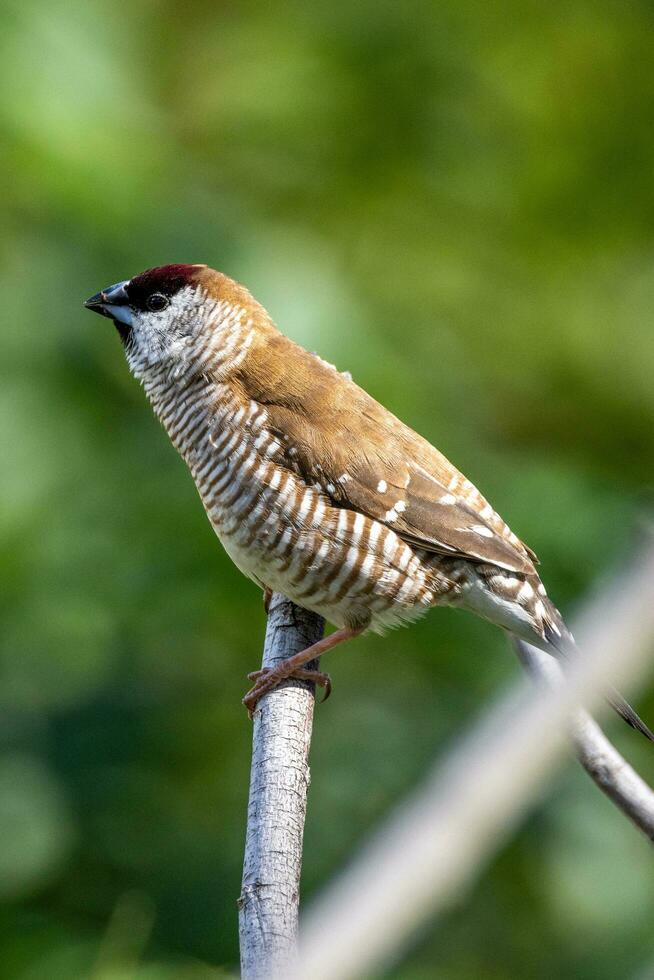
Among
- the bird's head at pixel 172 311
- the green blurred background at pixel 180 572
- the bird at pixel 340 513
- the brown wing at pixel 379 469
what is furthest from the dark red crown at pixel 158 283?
the green blurred background at pixel 180 572

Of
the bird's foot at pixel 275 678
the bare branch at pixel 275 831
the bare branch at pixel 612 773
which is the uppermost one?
the bare branch at pixel 612 773

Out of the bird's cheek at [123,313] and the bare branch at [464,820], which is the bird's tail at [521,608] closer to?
the bird's cheek at [123,313]

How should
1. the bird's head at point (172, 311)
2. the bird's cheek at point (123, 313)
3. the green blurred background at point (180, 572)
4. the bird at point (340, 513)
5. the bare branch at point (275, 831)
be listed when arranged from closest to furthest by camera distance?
1. the bare branch at point (275, 831)
2. the bird at point (340, 513)
3. the bird's head at point (172, 311)
4. the bird's cheek at point (123, 313)
5. the green blurred background at point (180, 572)

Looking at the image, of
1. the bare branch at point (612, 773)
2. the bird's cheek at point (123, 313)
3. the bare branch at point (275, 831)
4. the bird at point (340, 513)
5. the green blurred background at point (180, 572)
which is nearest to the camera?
the bare branch at point (275, 831)

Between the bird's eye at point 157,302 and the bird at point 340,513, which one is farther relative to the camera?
the bird's eye at point 157,302

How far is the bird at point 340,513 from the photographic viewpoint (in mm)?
3584

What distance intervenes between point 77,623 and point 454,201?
10.5 ft

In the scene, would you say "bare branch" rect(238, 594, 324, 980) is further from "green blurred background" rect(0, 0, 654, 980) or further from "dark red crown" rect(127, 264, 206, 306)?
"dark red crown" rect(127, 264, 206, 306)

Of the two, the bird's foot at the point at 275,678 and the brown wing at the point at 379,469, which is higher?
the brown wing at the point at 379,469

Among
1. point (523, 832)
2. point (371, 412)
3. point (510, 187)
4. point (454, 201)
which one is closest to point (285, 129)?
point (454, 201)

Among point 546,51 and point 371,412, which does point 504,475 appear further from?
point 546,51

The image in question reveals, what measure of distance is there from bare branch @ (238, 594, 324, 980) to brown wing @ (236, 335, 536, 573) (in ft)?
1.85

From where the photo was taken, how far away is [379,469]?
3.64 metres

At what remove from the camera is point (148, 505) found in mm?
4676
